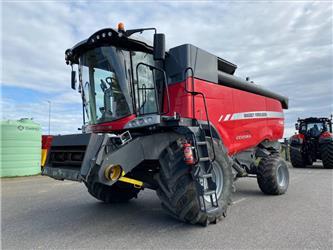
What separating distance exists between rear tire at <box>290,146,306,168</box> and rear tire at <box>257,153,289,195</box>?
26.6 feet

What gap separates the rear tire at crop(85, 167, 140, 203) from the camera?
5.80 metres

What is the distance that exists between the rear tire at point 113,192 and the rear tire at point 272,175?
299 centimetres

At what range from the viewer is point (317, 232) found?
13.4 feet

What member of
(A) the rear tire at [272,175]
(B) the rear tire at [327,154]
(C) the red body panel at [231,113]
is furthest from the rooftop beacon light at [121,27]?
(B) the rear tire at [327,154]

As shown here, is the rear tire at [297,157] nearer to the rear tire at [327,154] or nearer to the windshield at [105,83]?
the rear tire at [327,154]

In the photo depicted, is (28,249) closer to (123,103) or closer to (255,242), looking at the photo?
(123,103)

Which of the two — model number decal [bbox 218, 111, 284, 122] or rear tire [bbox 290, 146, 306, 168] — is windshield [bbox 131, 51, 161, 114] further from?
rear tire [bbox 290, 146, 306, 168]

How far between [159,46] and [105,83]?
121cm

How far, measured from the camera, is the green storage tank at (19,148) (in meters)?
11.1

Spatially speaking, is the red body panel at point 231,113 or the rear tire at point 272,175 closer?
the red body panel at point 231,113

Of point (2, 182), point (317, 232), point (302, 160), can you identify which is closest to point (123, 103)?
point (317, 232)

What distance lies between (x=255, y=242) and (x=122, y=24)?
11.7 feet

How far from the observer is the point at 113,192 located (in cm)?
606

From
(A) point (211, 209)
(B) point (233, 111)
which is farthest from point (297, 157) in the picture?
(A) point (211, 209)
